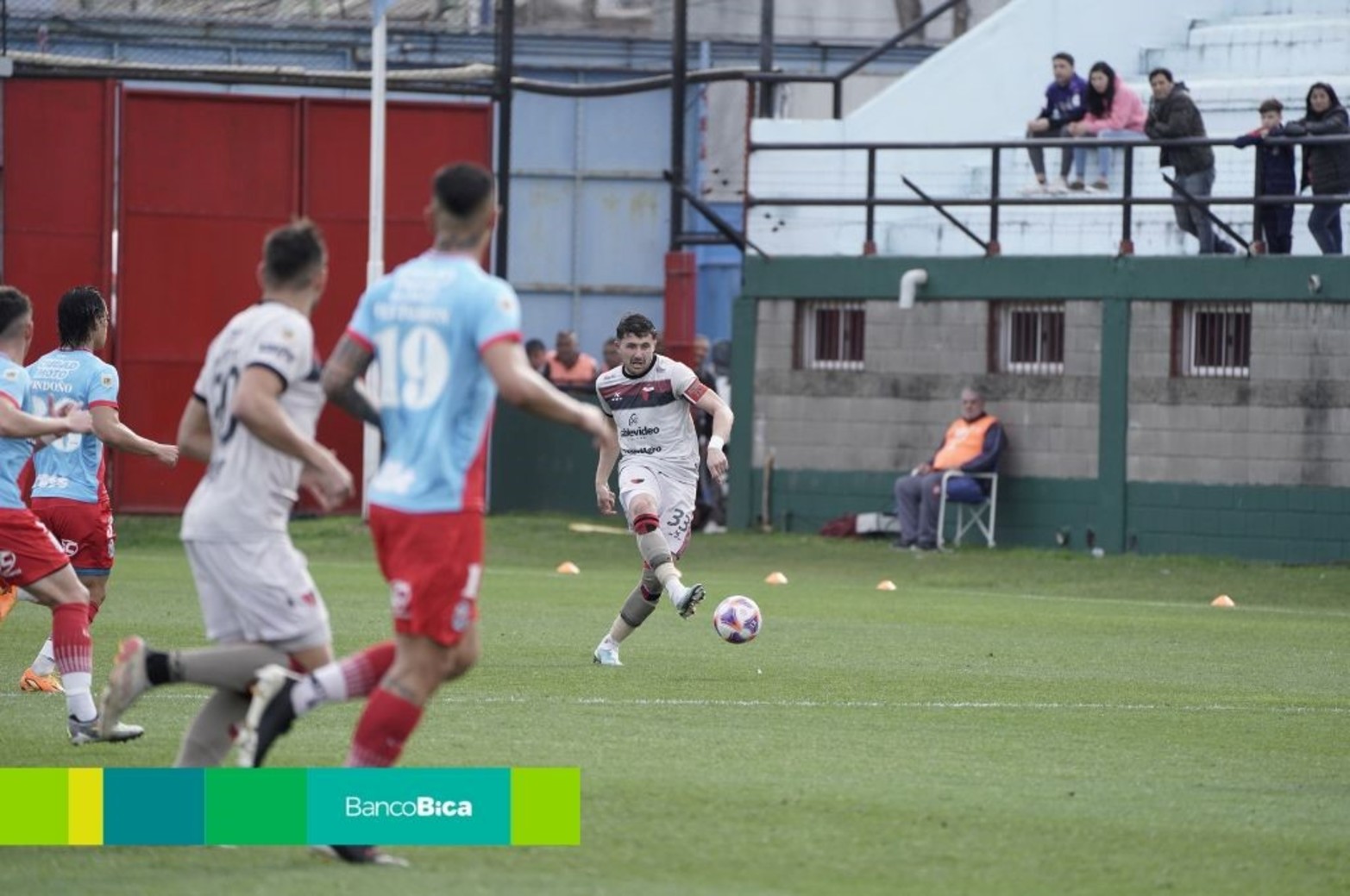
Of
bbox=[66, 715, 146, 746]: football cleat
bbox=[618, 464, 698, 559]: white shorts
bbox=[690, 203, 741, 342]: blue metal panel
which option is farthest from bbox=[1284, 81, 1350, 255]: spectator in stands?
bbox=[66, 715, 146, 746]: football cleat

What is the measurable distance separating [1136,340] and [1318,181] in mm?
2503

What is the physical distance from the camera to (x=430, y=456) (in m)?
7.51

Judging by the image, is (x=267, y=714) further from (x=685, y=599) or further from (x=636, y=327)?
(x=636, y=327)

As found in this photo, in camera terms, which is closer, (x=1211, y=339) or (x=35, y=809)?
(x=35, y=809)

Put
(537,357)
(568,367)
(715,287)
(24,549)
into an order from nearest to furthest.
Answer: (24,549), (568,367), (537,357), (715,287)

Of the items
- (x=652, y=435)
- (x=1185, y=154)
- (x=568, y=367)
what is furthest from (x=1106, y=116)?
(x=652, y=435)

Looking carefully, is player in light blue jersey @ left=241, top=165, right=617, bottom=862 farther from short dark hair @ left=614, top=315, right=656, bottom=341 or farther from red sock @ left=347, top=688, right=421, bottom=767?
short dark hair @ left=614, top=315, right=656, bottom=341

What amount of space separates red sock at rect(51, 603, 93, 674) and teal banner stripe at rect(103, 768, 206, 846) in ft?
9.10

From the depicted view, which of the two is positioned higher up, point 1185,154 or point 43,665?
point 1185,154

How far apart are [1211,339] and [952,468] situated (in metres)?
3.04

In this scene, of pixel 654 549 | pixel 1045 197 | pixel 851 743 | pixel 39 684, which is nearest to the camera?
pixel 851 743

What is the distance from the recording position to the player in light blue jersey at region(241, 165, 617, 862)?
7.41 m

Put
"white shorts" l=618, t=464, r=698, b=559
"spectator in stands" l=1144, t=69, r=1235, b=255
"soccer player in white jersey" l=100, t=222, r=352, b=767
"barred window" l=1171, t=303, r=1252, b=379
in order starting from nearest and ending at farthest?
1. "soccer player in white jersey" l=100, t=222, r=352, b=767
2. "white shorts" l=618, t=464, r=698, b=559
3. "barred window" l=1171, t=303, r=1252, b=379
4. "spectator in stands" l=1144, t=69, r=1235, b=255

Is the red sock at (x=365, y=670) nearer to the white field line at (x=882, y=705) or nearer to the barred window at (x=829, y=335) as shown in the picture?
the white field line at (x=882, y=705)
